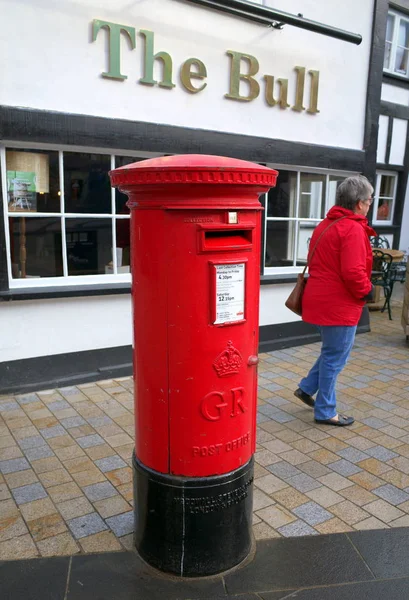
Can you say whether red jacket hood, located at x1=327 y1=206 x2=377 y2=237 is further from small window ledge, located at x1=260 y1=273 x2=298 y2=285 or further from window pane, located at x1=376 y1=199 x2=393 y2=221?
window pane, located at x1=376 y1=199 x2=393 y2=221

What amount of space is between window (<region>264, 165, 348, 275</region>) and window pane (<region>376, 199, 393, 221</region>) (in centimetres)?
444

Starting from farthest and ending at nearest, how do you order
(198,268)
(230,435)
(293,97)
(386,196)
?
1. (386,196)
2. (293,97)
3. (230,435)
4. (198,268)

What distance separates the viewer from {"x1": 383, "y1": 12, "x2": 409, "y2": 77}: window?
9891mm

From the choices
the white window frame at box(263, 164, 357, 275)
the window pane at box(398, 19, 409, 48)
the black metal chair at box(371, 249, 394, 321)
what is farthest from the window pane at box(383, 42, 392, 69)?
the white window frame at box(263, 164, 357, 275)

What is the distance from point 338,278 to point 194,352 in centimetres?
198

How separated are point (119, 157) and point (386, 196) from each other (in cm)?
758

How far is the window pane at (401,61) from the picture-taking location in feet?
33.3

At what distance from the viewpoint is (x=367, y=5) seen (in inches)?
251

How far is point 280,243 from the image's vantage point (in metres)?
6.54

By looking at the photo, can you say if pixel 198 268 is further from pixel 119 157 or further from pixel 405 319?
pixel 405 319

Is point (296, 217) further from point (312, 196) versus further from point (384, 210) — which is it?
point (384, 210)

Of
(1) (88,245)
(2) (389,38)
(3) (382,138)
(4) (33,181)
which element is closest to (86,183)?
(4) (33,181)

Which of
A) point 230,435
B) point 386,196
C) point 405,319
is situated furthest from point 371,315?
point 230,435

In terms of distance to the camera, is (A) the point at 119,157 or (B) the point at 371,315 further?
(B) the point at 371,315
